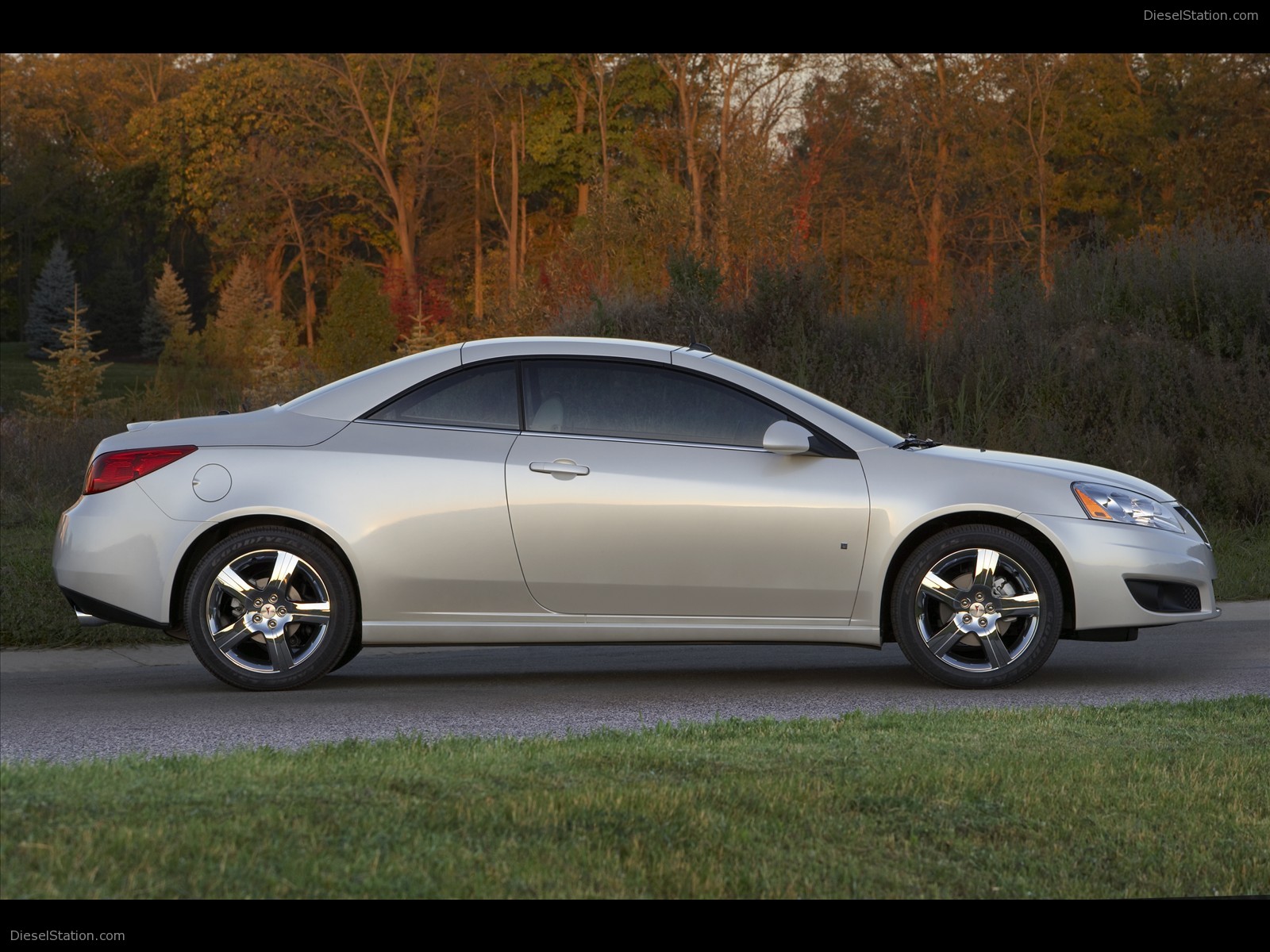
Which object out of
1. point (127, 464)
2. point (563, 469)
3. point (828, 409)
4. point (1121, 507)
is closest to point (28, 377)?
point (127, 464)

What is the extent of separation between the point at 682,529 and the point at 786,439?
64 cm

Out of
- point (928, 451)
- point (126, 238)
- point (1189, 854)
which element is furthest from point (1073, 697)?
point (126, 238)

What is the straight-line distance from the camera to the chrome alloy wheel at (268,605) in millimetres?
7438

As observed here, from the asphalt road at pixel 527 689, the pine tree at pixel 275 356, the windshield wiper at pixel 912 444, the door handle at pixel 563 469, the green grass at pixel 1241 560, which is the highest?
the pine tree at pixel 275 356

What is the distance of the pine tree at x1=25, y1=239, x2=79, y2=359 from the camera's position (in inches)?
2608

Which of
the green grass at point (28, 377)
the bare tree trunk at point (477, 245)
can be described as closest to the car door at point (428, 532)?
the green grass at point (28, 377)

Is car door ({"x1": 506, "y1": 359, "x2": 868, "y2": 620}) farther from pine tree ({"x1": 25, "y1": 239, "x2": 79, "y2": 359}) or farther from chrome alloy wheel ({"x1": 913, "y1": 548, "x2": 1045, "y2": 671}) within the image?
pine tree ({"x1": 25, "y1": 239, "x2": 79, "y2": 359})

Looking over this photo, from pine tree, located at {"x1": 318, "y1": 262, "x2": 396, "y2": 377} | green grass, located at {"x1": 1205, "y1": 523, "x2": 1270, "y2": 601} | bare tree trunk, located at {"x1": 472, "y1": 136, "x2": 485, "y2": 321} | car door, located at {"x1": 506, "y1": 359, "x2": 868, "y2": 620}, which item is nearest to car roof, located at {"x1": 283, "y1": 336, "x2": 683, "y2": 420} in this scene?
car door, located at {"x1": 506, "y1": 359, "x2": 868, "y2": 620}

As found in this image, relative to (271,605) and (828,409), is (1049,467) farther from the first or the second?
(271,605)

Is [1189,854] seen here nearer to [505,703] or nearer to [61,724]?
[505,703]

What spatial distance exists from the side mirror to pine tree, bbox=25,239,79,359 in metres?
63.5

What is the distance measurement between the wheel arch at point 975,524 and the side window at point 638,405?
33.6 inches

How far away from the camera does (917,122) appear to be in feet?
149

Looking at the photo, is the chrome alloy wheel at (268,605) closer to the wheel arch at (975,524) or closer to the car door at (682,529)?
the car door at (682,529)
